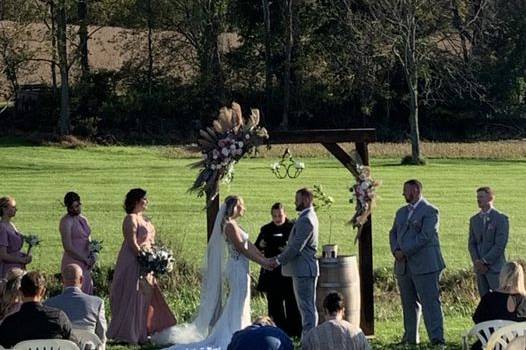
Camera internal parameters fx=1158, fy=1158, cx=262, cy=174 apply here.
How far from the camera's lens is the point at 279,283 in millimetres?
14008

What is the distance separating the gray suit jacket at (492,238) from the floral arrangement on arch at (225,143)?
267cm

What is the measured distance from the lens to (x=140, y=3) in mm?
62625

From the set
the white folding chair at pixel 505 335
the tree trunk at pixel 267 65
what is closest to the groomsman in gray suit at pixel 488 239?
the white folding chair at pixel 505 335

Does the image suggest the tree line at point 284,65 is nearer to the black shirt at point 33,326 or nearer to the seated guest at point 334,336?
the black shirt at point 33,326

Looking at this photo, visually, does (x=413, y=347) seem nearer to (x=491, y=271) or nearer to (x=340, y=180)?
(x=491, y=271)

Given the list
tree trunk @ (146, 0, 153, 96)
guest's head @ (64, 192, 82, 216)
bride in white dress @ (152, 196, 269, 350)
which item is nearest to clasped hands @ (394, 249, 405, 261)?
bride in white dress @ (152, 196, 269, 350)

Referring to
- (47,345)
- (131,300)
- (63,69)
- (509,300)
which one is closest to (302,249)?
(131,300)

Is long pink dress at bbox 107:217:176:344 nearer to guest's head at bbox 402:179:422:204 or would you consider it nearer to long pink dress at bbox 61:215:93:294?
long pink dress at bbox 61:215:93:294

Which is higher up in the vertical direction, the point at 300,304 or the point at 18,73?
the point at 18,73

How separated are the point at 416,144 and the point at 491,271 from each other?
3538 cm

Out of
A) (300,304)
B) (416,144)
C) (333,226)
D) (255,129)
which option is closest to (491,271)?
(300,304)

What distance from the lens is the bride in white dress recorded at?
506 inches

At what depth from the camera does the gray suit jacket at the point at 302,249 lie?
1285 cm

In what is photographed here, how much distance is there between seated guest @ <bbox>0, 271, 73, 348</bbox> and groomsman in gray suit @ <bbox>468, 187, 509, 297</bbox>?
5.87m
